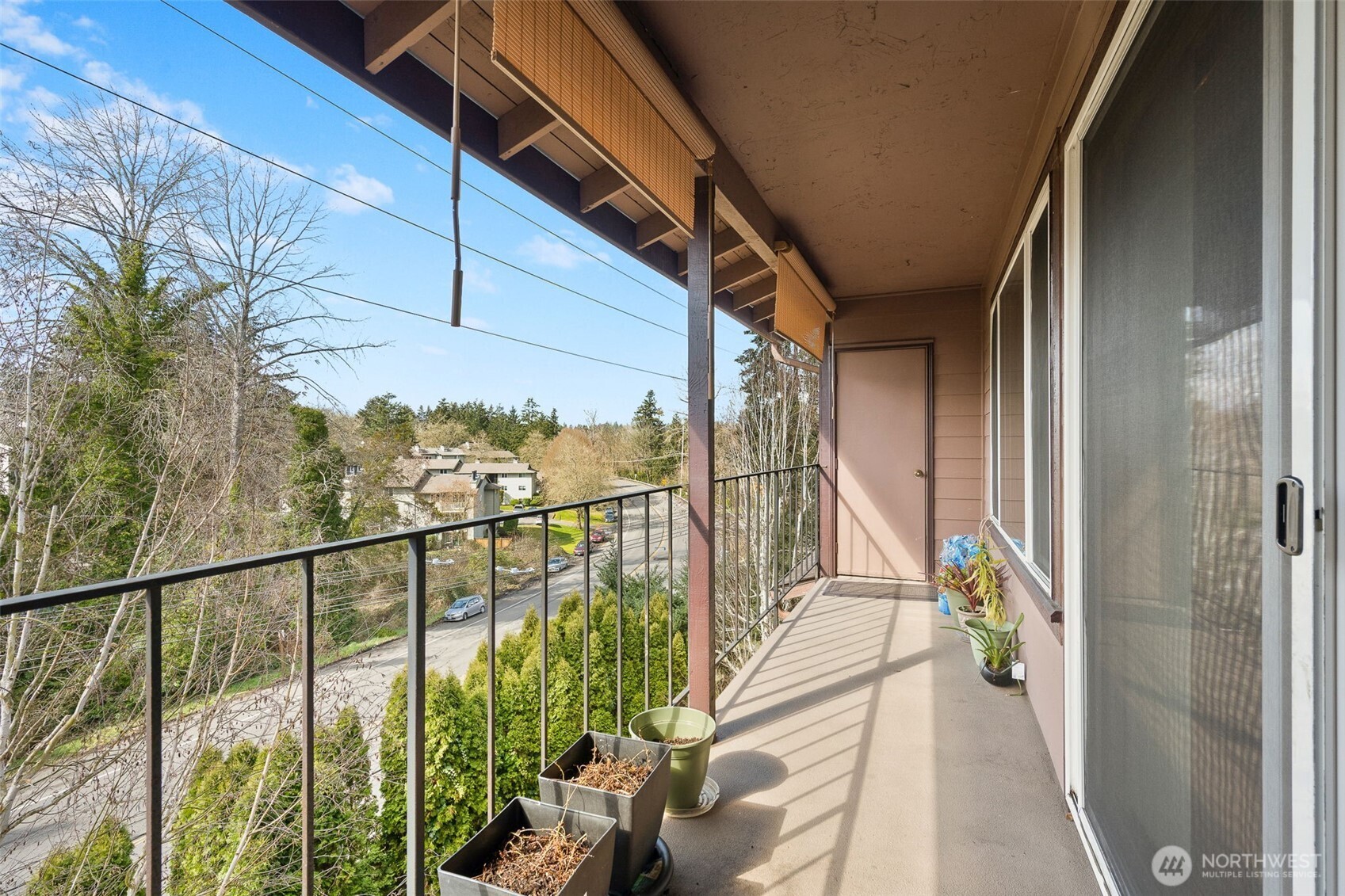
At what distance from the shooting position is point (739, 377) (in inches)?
501

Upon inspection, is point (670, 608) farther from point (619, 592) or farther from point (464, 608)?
point (464, 608)

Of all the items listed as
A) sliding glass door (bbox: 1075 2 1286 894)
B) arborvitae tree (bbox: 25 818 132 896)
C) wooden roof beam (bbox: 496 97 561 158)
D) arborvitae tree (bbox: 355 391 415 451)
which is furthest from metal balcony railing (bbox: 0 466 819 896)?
arborvitae tree (bbox: 355 391 415 451)

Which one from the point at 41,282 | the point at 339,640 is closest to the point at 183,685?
the point at 339,640

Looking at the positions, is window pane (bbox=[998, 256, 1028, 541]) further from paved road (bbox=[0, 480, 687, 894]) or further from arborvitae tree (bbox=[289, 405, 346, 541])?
arborvitae tree (bbox=[289, 405, 346, 541])

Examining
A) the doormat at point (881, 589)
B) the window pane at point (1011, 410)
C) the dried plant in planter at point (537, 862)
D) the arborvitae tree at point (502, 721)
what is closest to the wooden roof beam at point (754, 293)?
the window pane at point (1011, 410)

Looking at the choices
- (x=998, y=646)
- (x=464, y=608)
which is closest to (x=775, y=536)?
(x=998, y=646)

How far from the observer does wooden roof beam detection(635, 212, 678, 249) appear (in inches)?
118

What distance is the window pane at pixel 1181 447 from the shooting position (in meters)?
0.75

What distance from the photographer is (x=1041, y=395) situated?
2.20m

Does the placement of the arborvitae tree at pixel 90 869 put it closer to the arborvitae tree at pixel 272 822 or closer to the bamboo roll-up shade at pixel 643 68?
the arborvitae tree at pixel 272 822

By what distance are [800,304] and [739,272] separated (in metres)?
0.48

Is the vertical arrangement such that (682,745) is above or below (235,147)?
below

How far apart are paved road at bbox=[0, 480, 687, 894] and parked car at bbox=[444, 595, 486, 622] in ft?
0.49

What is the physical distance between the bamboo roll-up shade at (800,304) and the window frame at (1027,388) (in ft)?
3.55
